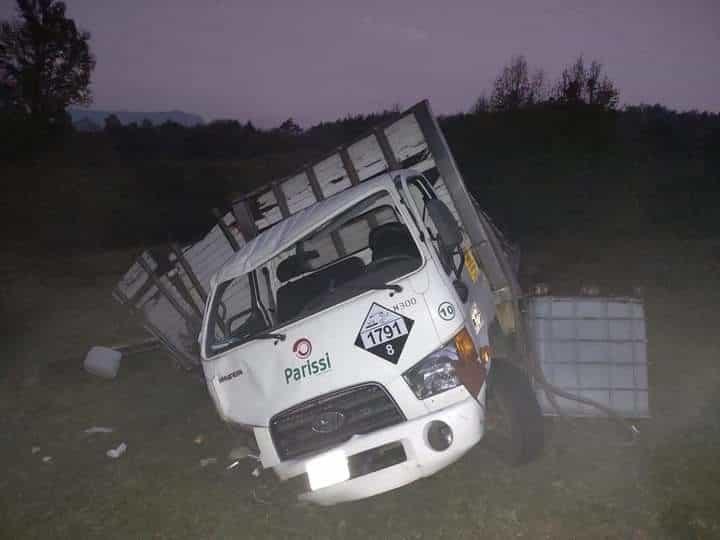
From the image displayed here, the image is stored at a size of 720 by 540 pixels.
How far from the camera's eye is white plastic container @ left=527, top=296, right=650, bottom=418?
4.51m

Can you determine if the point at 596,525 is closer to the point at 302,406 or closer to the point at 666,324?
the point at 302,406

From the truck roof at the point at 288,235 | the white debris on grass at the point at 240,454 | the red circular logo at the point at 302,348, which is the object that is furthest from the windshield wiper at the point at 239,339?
the white debris on grass at the point at 240,454

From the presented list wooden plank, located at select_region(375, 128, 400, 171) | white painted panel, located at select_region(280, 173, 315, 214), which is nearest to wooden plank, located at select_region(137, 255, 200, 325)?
white painted panel, located at select_region(280, 173, 315, 214)

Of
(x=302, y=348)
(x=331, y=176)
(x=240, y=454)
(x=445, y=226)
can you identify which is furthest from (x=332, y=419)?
(x=331, y=176)

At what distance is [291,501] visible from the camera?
4262 mm

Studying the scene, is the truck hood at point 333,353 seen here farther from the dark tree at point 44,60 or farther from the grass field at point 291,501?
the dark tree at point 44,60

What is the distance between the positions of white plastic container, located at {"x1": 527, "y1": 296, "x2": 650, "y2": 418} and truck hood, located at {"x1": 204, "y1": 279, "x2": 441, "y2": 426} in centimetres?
178

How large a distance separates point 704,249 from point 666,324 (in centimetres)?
628

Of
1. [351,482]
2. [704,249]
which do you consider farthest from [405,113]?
[704,249]

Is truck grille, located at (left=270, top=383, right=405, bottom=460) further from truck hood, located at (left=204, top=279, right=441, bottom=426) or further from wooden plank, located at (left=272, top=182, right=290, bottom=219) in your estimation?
wooden plank, located at (left=272, top=182, right=290, bottom=219)

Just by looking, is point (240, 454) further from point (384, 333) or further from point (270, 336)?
point (384, 333)

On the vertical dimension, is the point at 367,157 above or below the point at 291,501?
above

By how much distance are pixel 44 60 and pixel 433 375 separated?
105ft

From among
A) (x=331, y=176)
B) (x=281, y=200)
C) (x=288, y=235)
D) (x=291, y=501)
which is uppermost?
(x=331, y=176)
